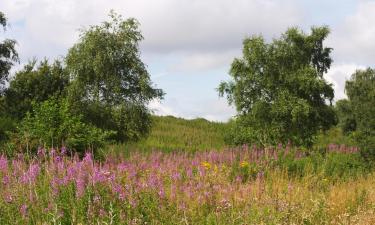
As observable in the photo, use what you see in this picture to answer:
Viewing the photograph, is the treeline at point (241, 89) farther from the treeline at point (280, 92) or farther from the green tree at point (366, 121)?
the green tree at point (366, 121)

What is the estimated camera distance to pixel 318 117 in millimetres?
23422

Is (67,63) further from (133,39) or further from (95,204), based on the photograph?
(95,204)

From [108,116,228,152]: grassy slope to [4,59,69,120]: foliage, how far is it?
522cm

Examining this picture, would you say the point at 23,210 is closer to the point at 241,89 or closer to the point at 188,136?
the point at 241,89

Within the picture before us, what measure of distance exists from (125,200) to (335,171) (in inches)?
388

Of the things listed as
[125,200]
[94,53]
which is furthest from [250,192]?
[94,53]

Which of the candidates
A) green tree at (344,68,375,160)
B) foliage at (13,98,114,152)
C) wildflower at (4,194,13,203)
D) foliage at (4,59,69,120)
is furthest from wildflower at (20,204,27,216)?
foliage at (4,59,69,120)

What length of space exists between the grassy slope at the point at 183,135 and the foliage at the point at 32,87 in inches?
205

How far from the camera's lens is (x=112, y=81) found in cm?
2400

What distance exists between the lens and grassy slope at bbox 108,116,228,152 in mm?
24984

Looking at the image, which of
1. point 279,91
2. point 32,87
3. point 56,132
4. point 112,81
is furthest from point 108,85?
point 56,132

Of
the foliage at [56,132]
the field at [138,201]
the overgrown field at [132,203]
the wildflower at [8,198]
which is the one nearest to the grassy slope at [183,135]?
the foliage at [56,132]

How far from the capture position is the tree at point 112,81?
23.8 m

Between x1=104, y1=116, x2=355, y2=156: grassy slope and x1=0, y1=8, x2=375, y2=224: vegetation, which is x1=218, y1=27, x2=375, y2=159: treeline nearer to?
x1=0, y1=8, x2=375, y2=224: vegetation
